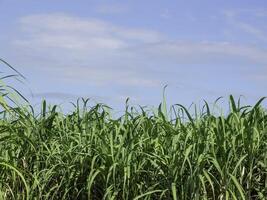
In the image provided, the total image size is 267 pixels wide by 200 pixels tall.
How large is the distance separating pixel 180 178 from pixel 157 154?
316 millimetres

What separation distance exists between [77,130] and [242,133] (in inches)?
49.6

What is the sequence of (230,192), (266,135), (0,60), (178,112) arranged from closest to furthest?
1. (0,60)
2. (230,192)
3. (266,135)
4. (178,112)

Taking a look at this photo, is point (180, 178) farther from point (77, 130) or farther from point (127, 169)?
point (77, 130)

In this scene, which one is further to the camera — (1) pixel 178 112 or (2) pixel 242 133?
(1) pixel 178 112

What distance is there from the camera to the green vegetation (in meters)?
3.40

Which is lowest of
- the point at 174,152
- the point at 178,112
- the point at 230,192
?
the point at 230,192

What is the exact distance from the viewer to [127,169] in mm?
3492

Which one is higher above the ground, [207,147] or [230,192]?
[207,147]

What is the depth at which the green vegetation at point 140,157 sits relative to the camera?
134 inches

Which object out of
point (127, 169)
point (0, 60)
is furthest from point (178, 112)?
point (0, 60)

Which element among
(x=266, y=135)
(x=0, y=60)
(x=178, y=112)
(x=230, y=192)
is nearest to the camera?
(x=0, y=60)

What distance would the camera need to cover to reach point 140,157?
3.63 metres

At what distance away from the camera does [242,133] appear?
3.50m

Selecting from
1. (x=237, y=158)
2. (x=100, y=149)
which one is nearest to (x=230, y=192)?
(x=237, y=158)
